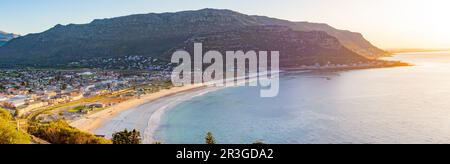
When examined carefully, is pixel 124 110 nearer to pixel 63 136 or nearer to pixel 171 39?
pixel 63 136

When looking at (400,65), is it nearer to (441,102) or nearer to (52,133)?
(441,102)

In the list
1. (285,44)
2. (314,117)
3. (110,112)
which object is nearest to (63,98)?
(110,112)

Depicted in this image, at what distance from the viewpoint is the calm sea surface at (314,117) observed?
29.0 m

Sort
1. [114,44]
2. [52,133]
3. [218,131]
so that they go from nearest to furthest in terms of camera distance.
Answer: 1. [52,133]
2. [218,131]
3. [114,44]

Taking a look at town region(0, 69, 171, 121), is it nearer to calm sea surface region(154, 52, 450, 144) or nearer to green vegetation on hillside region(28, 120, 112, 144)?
calm sea surface region(154, 52, 450, 144)

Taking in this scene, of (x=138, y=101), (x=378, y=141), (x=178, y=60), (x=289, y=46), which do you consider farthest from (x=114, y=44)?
(x=378, y=141)

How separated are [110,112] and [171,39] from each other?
91381mm

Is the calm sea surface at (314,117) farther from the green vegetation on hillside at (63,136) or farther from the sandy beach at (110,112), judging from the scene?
the green vegetation on hillside at (63,136)

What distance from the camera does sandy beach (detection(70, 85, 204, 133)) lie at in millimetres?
31578

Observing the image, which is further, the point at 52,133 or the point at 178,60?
the point at 178,60

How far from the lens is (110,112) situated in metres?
38.1
